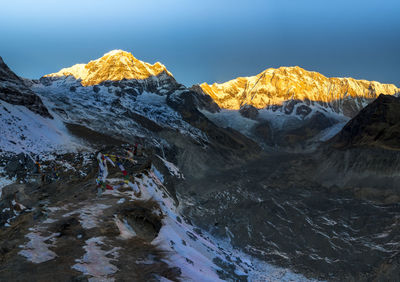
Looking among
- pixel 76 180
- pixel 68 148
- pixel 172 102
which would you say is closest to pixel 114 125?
pixel 68 148

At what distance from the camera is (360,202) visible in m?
58.3

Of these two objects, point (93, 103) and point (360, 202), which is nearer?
point (360, 202)

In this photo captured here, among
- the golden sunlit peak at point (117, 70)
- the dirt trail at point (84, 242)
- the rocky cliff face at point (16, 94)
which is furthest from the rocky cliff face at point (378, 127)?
the golden sunlit peak at point (117, 70)

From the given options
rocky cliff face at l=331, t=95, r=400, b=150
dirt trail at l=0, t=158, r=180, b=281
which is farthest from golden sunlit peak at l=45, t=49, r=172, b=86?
dirt trail at l=0, t=158, r=180, b=281

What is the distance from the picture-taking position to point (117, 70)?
179750 mm

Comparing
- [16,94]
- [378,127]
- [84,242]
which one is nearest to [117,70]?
[16,94]

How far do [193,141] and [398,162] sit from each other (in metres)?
62.0

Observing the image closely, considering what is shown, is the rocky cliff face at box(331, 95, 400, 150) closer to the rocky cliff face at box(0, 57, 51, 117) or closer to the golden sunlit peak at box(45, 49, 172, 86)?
the rocky cliff face at box(0, 57, 51, 117)

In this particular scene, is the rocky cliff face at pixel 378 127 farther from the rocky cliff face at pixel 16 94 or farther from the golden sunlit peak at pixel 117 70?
the golden sunlit peak at pixel 117 70

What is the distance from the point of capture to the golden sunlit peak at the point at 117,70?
6964 inches

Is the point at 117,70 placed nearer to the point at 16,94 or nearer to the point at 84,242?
the point at 16,94

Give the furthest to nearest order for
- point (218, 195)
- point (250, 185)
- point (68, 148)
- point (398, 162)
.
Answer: point (250, 185) < point (398, 162) < point (218, 195) < point (68, 148)

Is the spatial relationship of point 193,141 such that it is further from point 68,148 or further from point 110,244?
point 110,244

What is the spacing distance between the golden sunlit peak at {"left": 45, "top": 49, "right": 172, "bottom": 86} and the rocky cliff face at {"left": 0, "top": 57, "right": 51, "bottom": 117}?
114064 millimetres
